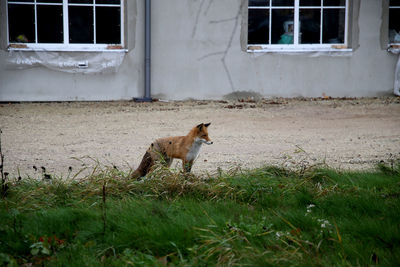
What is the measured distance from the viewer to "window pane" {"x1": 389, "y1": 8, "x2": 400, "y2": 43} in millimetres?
12422

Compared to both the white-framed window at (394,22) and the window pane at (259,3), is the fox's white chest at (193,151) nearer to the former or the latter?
the window pane at (259,3)

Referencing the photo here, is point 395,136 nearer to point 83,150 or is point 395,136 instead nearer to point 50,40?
point 83,150

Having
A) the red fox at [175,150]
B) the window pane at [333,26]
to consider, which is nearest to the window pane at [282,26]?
the window pane at [333,26]

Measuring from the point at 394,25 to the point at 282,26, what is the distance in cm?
277

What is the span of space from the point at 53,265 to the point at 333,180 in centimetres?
293

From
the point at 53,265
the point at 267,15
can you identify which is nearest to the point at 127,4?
the point at 267,15

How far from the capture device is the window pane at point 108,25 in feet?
38.8

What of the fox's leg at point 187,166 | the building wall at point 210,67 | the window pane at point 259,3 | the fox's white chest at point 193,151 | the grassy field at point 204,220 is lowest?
the grassy field at point 204,220

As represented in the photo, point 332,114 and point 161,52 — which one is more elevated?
point 161,52

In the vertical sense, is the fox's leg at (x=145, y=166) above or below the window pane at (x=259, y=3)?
below

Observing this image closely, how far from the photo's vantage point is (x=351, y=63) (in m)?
12.2

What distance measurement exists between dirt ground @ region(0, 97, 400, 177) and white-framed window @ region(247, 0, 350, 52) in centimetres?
144

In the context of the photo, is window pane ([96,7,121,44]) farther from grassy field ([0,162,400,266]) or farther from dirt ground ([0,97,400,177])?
grassy field ([0,162,400,266])

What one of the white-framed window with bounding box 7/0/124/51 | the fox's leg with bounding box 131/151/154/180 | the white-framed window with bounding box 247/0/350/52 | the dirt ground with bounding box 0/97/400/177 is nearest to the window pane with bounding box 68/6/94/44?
the white-framed window with bounding box 7/0/124/51
